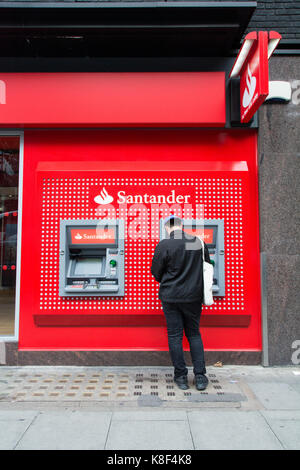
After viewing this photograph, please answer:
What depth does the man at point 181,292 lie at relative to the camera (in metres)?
3.85

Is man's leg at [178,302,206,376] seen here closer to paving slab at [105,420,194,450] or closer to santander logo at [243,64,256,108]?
paving slab at [105,420,194,450]

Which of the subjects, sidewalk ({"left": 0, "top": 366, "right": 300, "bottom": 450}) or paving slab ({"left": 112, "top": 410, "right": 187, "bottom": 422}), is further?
paving slab ({"left": 112, "top": 410, "right": 187, "bottom": 422})

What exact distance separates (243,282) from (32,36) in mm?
4137

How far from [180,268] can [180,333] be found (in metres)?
0.73

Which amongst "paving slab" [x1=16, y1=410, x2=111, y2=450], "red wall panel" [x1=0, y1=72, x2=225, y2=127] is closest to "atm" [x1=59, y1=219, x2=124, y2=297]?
"red wall panel" [x1=0, y1=72, x2=225, y2=127]

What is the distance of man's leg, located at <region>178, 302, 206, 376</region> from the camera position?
388cm

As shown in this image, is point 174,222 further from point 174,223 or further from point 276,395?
point 276,395

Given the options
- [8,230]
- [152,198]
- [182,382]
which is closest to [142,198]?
[152,198]

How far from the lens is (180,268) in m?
3.86

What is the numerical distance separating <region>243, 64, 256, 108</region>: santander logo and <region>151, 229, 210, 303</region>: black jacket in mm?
1810

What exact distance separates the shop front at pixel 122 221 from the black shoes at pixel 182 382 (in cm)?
72

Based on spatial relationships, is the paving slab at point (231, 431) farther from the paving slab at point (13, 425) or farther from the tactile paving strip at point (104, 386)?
the paving slab at point (13, 425)

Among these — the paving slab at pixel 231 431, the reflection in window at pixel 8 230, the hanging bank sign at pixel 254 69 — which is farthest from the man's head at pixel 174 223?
the reflection in window at pixel 8 230

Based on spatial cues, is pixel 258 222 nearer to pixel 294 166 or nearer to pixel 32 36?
pixel 294 166
